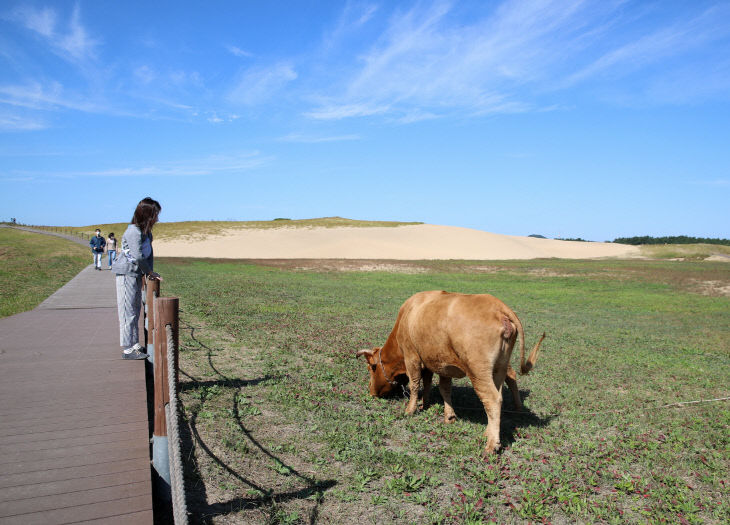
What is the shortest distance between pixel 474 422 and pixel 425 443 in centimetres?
114

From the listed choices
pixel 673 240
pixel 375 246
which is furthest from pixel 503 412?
pixel 673 240

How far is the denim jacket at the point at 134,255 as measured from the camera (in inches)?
274

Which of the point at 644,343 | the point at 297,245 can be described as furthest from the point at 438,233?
the point at 644,343

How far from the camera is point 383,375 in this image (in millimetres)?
7402

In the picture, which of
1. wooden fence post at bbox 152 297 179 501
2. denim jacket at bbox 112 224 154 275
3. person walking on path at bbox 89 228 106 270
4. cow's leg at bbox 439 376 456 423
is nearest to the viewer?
wooden fence post at bbox 152 297 179 501

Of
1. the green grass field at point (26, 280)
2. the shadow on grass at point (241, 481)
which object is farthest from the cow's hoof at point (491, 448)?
the green grass field at point (26, 280)

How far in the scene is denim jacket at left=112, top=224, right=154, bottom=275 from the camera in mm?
6969

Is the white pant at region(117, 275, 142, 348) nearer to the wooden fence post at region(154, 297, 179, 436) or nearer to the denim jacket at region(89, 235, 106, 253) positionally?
the wooden fence post at region(154, 297, 179, 436)

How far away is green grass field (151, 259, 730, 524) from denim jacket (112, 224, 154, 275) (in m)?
2.03

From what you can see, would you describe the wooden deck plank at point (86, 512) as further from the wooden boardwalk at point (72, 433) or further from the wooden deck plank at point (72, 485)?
the wooden deck plank at point (72, 485)

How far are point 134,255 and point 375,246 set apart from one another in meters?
54.6

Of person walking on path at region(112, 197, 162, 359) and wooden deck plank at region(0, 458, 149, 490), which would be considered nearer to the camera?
wooden deck plank at region(0, 458, 149, 490)

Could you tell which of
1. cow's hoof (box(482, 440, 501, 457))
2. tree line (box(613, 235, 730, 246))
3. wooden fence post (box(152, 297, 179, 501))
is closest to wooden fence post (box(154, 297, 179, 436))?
wooden fence post (box(152, 297, 179, 501))

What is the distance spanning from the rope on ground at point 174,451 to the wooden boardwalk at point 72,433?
0.56 meters
